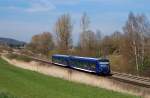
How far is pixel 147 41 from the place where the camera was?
73750mm

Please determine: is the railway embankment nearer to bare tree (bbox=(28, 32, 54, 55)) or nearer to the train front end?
the train front end

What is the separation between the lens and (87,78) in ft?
108

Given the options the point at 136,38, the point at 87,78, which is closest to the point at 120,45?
the point at 136,38

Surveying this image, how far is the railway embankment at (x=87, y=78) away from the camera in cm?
2428

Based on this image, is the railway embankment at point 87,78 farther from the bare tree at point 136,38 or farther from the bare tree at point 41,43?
the bare tree at point 41,43

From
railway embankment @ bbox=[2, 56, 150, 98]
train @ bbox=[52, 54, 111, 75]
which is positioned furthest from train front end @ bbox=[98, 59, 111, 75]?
railway embankment @ bbox=[2, 56, 150, 98]

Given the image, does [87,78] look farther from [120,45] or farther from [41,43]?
[41,43]

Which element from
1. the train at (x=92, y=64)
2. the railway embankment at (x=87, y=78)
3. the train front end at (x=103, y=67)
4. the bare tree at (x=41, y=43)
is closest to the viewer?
the railway embankment at (x=87, y=78)

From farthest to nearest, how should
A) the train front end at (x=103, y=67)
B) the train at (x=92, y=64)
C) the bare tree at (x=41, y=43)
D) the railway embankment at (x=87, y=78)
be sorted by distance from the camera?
1. the bare tree at (x=41, y=43)
2. the train at (x=92, y=64)
3. the train front end at (x=103, y=67)
4. the railway embankment at (x=87, y=78)

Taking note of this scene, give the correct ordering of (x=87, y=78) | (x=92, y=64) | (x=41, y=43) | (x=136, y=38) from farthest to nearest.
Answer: (x=41, y=43) < (x=136, y=38) < (x=92, y=64) < (x=87, y=78)

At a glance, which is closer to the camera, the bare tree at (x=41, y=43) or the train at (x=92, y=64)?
the train at (x=92, y=64)

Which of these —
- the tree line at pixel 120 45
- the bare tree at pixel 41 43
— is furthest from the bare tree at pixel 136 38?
the bare tree at pixel 41 43

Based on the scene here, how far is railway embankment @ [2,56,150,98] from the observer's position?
2428 centimetres

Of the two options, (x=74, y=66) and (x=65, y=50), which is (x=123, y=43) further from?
(x=74, y=66)
